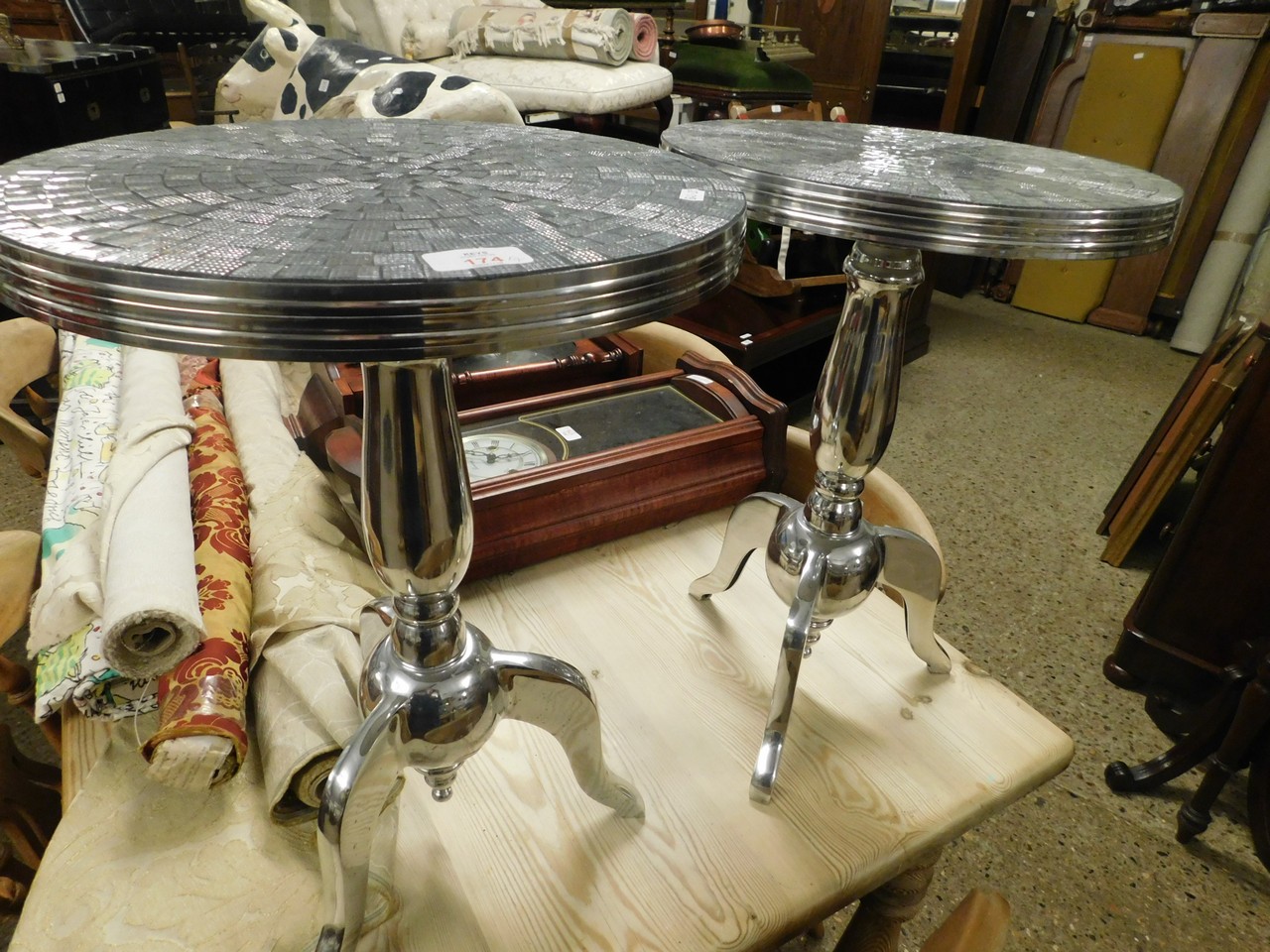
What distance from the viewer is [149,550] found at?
0.69m

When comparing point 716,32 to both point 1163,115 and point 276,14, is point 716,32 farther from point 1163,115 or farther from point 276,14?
point 1163,115

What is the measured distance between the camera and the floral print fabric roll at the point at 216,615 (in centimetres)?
63

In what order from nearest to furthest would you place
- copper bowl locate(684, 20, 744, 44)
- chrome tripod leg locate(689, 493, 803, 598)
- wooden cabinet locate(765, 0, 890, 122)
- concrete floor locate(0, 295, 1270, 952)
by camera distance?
1. chrome tripod leg locate(689, 493, 803, 598)
2. concrete floor locate(0, 295, 1270, 952)
3. copper bowl locate(684, 20, 744, 44)
4. wooden cabinet locate(765, 0, 890, 122)

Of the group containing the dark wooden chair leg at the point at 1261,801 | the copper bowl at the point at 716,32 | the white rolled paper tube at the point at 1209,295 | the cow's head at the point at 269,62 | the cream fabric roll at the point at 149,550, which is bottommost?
the dark wooden chair leg at the point at 1261,801

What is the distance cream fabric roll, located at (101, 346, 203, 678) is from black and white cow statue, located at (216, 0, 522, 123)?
0.63m

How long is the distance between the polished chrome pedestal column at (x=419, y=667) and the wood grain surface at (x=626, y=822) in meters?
0.08

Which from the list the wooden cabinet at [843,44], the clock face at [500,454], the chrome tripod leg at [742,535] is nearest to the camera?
the chrome tripod leg at [742,535]

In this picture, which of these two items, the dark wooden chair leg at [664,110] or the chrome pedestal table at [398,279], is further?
the dark wooden chair leg at [664,110]

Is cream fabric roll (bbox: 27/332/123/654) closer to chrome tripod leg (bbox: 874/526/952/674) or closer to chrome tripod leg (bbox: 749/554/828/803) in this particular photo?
chrome tripod leg (bbox: 749/554/828/803)

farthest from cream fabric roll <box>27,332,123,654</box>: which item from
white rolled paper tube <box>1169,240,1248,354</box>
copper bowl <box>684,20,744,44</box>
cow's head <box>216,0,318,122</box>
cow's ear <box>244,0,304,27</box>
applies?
white rolled paper tube <box>1169,240,1248,354</box>

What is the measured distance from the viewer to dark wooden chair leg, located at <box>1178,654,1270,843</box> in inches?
41.4

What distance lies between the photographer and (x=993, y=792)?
2.34 feet

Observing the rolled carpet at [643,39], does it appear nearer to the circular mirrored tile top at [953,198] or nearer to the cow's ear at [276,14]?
the cow's ear at [276,14]

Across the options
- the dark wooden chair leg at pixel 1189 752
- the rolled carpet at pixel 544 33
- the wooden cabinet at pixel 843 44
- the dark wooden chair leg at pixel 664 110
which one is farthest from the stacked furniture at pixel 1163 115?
the dark wooden chair leg at pixel 1189 752
